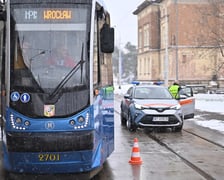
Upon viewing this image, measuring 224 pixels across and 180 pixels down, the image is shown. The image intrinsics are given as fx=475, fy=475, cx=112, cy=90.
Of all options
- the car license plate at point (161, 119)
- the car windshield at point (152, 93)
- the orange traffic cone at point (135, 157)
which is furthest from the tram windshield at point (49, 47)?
the car windshield at point (152, 93)

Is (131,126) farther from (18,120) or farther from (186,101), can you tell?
(18,120)

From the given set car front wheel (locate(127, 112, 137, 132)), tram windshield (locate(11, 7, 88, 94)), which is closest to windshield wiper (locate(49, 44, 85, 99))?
tram windshield (locate(11, 7, 88, 94))

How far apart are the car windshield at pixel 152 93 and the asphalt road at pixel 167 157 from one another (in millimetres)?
1482

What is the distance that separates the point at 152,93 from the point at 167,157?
671 cm

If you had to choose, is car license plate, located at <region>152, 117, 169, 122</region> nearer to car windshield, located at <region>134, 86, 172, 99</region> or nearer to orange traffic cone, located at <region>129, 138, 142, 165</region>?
car windshield, located at <region>134, 86, 172, 99</region>

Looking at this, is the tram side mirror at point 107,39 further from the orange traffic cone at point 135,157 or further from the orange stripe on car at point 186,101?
the orange stripe on car at point 186,101

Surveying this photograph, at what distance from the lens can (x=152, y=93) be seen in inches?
700

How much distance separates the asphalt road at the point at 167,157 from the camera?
9.11 metres

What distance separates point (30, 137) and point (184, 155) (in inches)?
207

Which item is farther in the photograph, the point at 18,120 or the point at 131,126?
the point at 131,126

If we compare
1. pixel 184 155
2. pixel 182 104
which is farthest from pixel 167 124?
pixel 184 155

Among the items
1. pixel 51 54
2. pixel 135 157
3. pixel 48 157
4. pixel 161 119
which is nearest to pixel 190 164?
pixel 135 157

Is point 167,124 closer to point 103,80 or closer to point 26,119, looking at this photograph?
point 103,80

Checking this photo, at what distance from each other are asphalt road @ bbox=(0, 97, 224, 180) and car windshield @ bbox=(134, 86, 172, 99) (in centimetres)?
148
